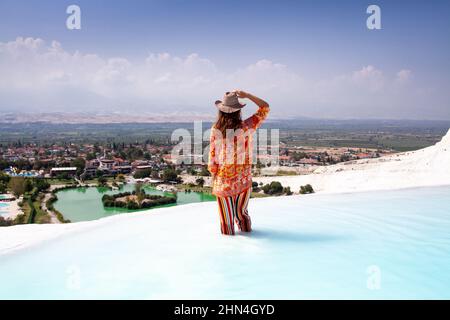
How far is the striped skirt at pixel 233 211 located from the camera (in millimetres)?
2900

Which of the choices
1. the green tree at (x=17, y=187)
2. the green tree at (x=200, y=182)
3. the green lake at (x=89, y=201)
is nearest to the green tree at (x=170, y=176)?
the green lake at (x=89, y=201)

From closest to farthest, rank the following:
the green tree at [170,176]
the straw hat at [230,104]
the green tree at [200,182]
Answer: the straw hat at [230,104] < the green tree at [200,182] < the green tree at [170,176]

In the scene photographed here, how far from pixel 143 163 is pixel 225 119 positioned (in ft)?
91.2

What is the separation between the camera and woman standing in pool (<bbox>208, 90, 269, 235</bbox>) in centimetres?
287

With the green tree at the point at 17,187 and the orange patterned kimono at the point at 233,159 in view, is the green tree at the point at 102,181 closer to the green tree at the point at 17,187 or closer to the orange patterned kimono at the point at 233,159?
the green tree at the point at 17,187

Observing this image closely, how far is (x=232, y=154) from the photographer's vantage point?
288 cm

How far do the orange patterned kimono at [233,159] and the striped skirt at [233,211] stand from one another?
1.6 inches

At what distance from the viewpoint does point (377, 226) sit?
3.28 m

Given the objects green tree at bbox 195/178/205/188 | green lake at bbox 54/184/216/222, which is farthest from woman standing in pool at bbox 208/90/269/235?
green tree at bbox 195/178/205/188

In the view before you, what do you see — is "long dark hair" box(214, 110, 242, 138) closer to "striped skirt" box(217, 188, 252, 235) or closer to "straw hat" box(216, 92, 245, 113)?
"straw hat" box(216, 92, 245, 113)

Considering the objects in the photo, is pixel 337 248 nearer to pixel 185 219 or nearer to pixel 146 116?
pixel 185 219

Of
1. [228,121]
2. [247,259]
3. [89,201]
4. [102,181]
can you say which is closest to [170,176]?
[102,181]

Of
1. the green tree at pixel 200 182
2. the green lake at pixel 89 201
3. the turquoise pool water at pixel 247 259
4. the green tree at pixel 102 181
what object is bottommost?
the green lake at pixel 89 201

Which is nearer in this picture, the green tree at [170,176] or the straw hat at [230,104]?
the straw hat at [230,104]
